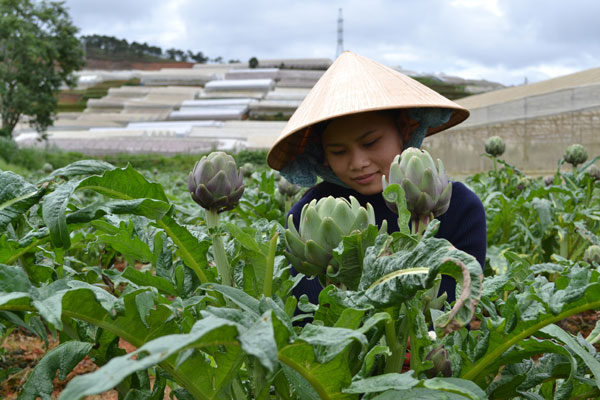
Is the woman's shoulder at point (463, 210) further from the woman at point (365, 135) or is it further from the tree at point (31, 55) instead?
the tree at point (31, 55)

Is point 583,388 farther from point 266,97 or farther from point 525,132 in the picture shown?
point 266,97

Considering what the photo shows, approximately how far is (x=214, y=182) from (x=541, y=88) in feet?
31.4

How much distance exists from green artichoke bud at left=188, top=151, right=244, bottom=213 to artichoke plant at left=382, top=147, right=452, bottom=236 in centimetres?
22

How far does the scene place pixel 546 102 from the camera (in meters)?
7.55

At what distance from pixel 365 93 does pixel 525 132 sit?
293 inches

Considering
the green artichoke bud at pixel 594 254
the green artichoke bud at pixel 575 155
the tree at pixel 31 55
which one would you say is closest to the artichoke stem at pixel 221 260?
the green artichoke bud at pixel 594 254

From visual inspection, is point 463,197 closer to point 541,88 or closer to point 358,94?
point 358,94

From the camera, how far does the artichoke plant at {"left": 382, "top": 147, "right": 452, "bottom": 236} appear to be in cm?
62

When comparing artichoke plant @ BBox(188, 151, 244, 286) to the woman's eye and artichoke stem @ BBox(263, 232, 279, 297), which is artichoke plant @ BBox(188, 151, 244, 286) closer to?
artichoke stem @ BBox(263, 232, 279, 297)

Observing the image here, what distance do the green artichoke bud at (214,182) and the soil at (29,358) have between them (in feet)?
2.71

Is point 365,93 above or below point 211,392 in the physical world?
above

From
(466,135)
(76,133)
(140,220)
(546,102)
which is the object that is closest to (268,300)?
(140,220)

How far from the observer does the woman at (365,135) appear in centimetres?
Result: 95

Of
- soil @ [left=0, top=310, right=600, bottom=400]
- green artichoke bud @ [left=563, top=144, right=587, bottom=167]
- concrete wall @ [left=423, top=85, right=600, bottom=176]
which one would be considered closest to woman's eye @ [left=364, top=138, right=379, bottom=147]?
soil @ [left=0, top=310, right=600, bottom=400]
